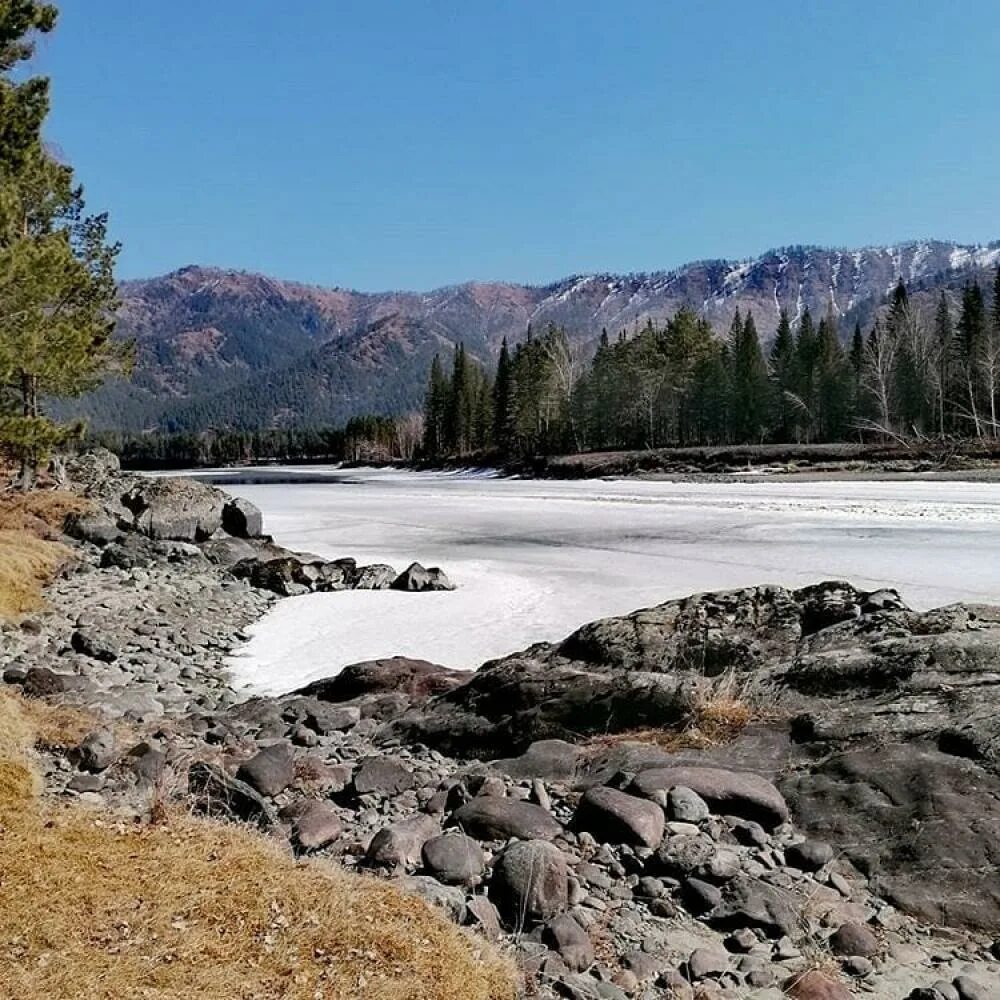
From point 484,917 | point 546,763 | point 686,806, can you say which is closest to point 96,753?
point 546,763

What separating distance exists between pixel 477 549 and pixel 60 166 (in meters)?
20.3

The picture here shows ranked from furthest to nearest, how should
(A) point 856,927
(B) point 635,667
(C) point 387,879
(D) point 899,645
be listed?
(B) point 635,667 < (D) point 899,645 < (C) point 387,879 < (A) point 856,927

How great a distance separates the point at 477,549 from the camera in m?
26.3

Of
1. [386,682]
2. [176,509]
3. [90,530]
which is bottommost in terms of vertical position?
[386,682]

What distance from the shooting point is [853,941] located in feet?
13.9

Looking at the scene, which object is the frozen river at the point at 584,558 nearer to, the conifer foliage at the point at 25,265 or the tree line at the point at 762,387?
the conifer foliage at the point at 25,265

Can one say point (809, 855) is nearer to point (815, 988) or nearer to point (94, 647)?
point (815, 988)

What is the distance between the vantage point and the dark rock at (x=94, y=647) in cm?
1322

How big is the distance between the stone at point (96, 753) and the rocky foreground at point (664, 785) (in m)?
0.04

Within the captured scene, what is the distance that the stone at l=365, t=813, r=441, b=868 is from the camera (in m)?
5.12

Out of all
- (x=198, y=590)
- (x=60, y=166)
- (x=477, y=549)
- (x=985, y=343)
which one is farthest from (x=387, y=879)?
(x=985, y=343)

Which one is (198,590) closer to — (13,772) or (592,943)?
(13,772)

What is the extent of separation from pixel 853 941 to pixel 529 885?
1.77 meters

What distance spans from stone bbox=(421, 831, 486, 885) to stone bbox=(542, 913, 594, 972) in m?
0.67
